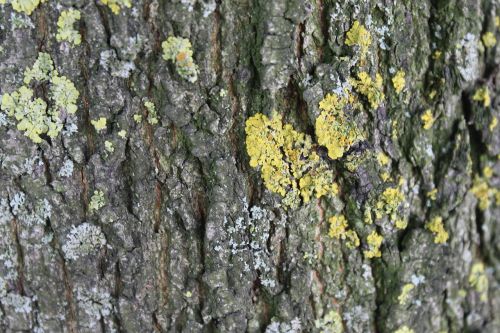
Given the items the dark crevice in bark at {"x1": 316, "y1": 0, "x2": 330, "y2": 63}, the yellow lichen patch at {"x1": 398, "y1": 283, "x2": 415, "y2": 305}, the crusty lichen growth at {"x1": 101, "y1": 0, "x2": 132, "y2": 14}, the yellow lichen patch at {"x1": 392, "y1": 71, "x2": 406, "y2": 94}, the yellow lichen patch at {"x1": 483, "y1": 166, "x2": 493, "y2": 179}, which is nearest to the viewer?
the crusty lichen growth at {"x1": 101, "y1": 0, "x2": 132, "y2": 14}

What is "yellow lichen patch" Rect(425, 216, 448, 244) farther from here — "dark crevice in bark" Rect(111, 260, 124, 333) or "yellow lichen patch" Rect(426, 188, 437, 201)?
"dark crevice in bark" Rect(111, 260, 124, 333)

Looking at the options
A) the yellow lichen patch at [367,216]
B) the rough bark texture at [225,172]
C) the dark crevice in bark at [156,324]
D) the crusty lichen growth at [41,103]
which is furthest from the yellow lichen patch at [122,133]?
the yellow lichen patch at [367,216]

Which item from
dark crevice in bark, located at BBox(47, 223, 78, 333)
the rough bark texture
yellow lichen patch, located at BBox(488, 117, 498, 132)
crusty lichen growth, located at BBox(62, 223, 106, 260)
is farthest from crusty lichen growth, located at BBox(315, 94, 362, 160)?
dark crevice in bark, located at BBox(47, 223, 78, 333)

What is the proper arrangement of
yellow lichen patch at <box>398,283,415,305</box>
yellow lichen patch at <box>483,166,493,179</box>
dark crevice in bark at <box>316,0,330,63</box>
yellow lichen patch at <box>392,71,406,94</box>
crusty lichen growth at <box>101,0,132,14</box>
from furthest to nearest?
yellow lichen patch at <box>483,166,493,179</box> < yellow lichen patch at <box>398,283,415,305</box> < yellow lichen patch at <box>392,71,406,94</box> < dark crevice in bark at <box>316,0,330,63</box> < crusty lichen growth at <box>101,0,132,14</box>

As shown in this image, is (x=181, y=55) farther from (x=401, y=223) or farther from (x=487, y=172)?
(x=487, y=172)

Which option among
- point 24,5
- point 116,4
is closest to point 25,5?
point 24,5

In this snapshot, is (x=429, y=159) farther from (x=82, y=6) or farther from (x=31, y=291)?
(x=31, y=291)

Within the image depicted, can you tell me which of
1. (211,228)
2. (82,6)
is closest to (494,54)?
(211,228)
